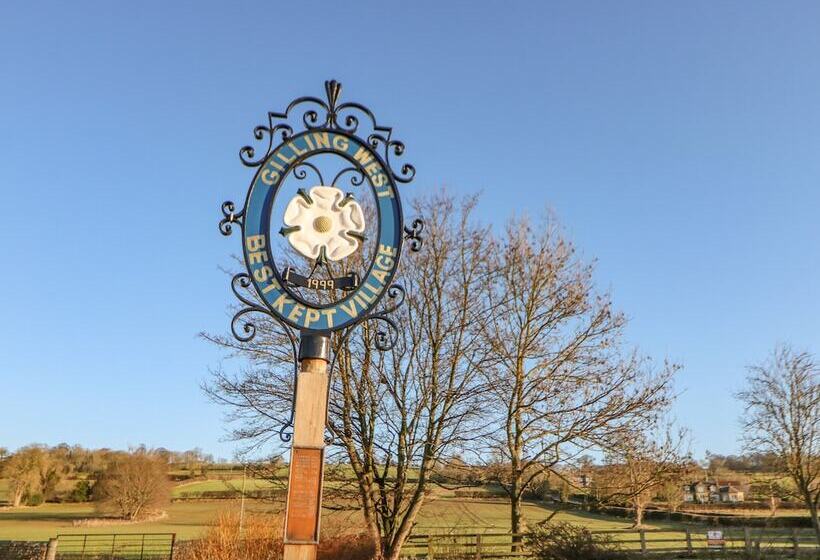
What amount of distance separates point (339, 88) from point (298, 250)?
6.26 feet

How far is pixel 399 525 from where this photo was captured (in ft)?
47.6

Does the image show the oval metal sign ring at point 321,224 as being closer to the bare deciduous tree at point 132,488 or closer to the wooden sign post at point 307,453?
the wooden sign post at point 307,453

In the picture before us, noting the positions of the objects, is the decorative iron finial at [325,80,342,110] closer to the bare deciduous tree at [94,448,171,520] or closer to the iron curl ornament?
the iron curl ornament

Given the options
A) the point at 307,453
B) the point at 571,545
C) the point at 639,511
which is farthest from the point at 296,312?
the point at 639,511

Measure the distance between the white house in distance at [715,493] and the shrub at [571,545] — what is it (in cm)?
5406

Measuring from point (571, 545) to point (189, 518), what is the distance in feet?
137

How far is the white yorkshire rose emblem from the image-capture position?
6.25 meters

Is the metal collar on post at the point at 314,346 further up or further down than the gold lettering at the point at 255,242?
further down

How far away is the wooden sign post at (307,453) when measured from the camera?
5449 millimetres

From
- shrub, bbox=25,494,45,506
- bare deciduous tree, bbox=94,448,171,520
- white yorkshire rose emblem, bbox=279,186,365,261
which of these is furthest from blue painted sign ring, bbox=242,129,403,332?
shrub, bbox=25,494,45,506

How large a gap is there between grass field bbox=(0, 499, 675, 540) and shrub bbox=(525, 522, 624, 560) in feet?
8.32

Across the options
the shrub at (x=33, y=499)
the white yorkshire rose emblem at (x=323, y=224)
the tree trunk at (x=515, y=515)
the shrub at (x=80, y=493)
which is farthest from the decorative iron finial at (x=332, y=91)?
the shrub at (x=33, y=499)

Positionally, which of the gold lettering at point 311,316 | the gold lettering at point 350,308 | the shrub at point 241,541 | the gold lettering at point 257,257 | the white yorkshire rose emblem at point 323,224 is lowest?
the shrub at point 241,541

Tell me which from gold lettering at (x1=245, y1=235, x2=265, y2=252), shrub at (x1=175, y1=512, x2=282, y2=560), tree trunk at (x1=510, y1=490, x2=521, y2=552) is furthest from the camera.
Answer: tree trunk at (x1=510, y1=490, x2=521, y2=552)
